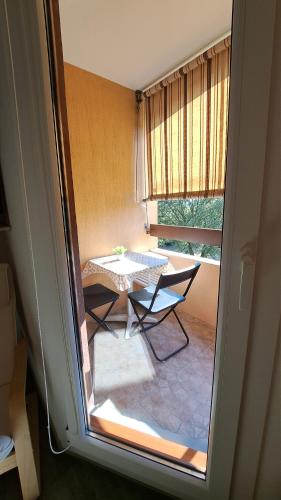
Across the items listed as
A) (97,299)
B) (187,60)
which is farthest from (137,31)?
(97,299)

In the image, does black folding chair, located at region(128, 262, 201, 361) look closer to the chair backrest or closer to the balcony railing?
the chair backrest

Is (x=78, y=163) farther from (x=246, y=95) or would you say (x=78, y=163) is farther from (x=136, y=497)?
(x=136, y=497)

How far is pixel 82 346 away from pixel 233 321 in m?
0.70

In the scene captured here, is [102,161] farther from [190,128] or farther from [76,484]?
[76,484]

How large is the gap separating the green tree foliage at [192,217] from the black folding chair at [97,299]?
3.26 ft

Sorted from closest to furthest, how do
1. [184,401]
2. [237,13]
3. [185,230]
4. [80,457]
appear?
[237,13], [80,457], [184,401], [185,230]

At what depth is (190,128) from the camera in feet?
6.95

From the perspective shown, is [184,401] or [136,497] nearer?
[136,497]

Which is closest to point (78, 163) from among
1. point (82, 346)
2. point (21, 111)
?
point (21, 111)

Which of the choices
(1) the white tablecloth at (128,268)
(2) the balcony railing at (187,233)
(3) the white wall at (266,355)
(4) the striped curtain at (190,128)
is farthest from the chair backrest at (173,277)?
(3) the white wall at (266,355)

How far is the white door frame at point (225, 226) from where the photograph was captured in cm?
50

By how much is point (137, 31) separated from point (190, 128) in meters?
0.82

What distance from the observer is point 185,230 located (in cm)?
242

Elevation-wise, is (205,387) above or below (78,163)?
below
